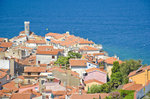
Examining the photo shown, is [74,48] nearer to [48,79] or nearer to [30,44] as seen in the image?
[30,44]

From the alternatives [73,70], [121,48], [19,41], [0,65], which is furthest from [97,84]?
[121,48]

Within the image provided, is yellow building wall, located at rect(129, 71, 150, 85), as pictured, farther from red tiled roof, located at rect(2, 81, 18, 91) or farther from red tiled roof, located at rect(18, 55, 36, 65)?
red tiled roof, located at rect(18, 55, 36, 65)

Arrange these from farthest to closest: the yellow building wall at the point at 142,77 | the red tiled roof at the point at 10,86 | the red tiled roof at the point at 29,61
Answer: the red tiled roof at the point at 29,61 < the red tiled roof at the point at 10,86 < the yellow building wall at the point at 142,77

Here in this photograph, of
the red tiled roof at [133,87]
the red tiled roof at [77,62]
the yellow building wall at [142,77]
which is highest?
the red tiled roof at [77,62]

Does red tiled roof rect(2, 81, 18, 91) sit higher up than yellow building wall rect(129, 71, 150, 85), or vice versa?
yellow building wall rect(129, 71, 150, 85)

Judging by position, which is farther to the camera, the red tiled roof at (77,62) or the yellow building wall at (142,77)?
the red tiled roof at (77,62)

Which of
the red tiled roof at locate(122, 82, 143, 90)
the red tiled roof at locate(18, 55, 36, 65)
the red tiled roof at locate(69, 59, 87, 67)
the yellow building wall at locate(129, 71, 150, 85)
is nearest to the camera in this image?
the red tiled roof at locate(122, 82, 143, 90)

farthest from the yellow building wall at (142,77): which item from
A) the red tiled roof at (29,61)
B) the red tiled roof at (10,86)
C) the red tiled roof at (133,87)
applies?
the red tiled roof at (29,61)

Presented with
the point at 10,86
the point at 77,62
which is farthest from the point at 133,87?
the point at 77,62

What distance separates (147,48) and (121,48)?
4.87 metres

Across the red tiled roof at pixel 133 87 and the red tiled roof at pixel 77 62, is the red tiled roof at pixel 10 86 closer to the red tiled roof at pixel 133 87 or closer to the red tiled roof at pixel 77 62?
the red tiled roof at pixel 77 62

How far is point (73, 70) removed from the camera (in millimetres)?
34344

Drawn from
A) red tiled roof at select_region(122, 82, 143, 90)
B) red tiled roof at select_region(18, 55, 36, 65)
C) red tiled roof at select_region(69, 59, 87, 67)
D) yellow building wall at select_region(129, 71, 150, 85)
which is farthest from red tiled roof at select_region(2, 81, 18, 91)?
yellow building wall at select_region(129, 71, 150, 85)

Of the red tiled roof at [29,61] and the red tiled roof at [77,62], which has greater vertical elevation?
the red tiled roof at [29,61]
